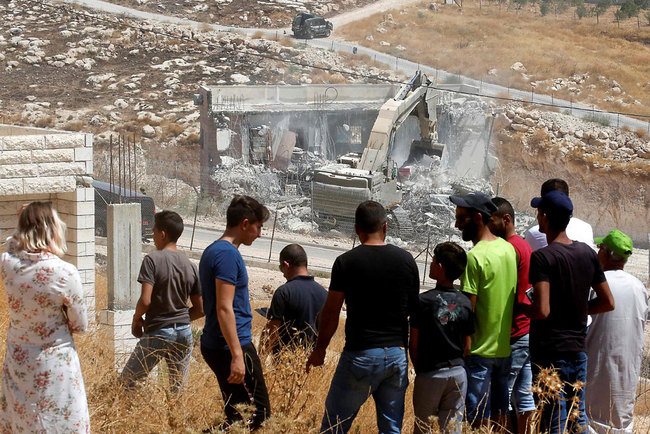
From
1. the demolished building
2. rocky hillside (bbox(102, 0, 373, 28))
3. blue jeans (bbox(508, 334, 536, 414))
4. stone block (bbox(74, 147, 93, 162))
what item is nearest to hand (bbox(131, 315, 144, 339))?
blue jeans (bbox(508, 334, 536, 414))

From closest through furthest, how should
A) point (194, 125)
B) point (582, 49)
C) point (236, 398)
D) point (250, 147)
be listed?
point (236, 398), point (250, 147), point (194, 125), point (582, 49)

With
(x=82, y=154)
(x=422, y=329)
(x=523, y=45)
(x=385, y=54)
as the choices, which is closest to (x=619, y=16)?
(x=523, y=45)

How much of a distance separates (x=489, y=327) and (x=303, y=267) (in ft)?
5.34

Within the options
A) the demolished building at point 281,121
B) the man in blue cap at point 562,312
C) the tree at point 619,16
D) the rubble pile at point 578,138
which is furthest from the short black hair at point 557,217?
A: the tree at point 619,16

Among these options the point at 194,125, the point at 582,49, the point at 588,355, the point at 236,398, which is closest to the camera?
the point at 236,398

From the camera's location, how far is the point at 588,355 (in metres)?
5.62

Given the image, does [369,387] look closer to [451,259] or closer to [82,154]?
[451,259]

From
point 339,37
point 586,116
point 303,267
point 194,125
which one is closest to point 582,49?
point 586,116

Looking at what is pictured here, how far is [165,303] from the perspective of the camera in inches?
237

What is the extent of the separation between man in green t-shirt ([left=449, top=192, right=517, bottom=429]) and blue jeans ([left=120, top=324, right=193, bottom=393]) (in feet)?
6.76

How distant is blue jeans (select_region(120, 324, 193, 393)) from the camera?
19.1 ft

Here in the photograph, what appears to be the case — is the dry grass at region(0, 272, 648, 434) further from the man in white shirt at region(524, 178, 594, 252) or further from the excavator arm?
the excavator arm

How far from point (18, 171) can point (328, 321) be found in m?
7.02

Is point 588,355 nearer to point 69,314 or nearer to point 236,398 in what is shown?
point 236,398
